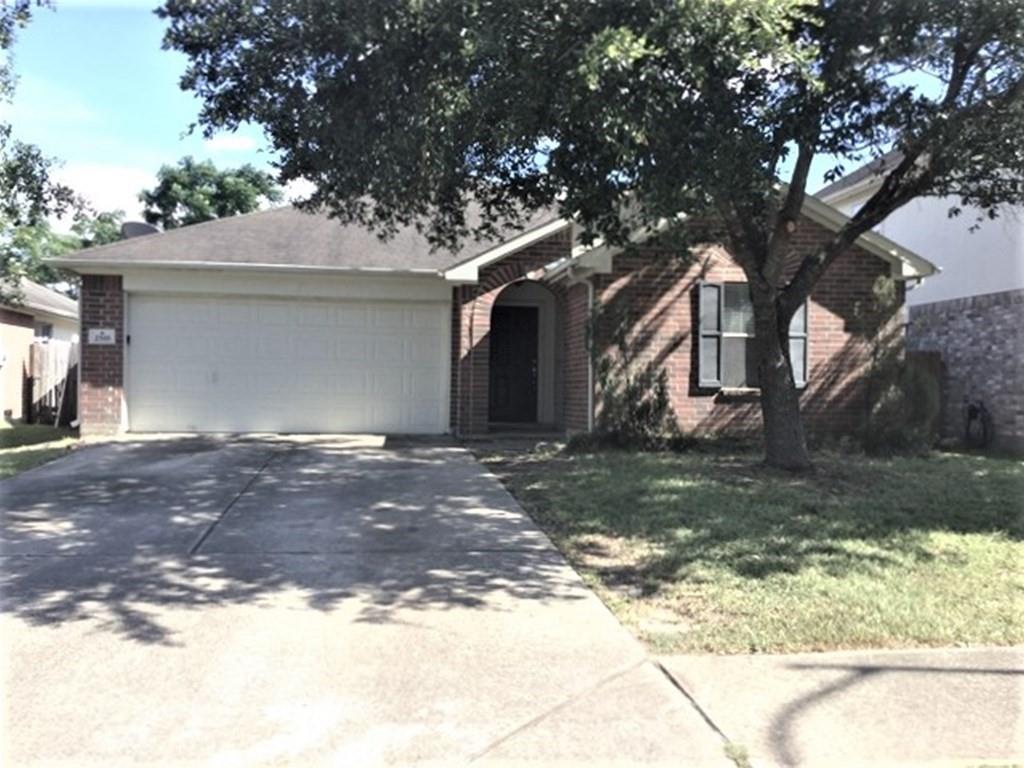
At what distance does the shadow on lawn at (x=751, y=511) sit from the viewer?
6.69 m

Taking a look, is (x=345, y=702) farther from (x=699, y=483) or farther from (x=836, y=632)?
(x=699, y=483)

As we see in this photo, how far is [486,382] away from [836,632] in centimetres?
1040

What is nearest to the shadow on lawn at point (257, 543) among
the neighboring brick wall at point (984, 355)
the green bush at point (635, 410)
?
the green bush at point (635, 410)

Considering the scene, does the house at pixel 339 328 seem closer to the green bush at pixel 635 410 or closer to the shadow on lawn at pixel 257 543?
the green bush at pixel 635 410

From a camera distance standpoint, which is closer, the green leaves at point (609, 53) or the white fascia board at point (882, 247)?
the green leaves at point (609, 53)

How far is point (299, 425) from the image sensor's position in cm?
1532

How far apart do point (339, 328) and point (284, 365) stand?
3.68 feet

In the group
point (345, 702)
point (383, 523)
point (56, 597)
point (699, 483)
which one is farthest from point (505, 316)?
point (345, 702)

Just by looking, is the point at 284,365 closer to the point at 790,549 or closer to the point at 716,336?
the point at 716,336

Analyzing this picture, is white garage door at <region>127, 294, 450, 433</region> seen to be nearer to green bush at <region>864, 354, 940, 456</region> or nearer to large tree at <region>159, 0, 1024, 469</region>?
large tree at <region>159, 0, 1024, 469</region>

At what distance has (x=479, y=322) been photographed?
15.1 m

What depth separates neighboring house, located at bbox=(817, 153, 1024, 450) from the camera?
47.8ft

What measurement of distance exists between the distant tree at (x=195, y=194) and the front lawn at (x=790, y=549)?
28254 millimetres

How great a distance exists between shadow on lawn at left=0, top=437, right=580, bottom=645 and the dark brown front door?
19.8 ft
